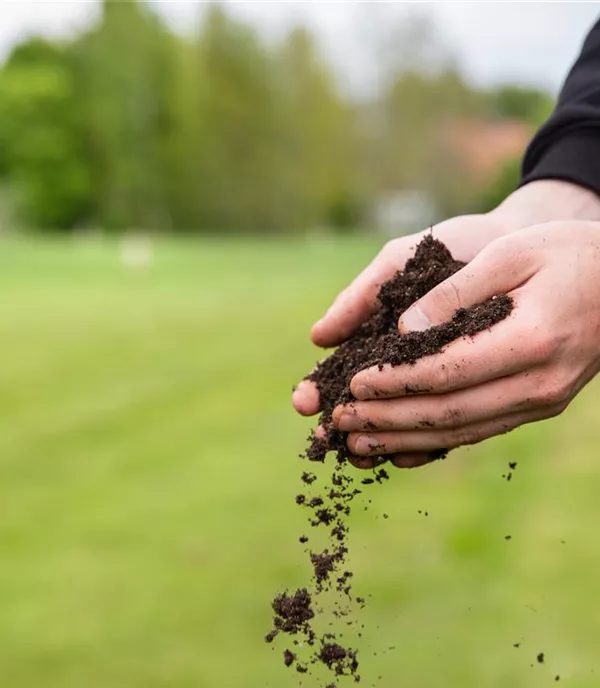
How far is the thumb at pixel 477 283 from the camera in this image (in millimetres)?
1887

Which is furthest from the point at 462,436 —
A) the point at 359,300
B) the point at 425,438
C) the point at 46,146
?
the point at 46,146

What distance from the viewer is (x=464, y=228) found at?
2377mm

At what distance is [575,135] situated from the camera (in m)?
2.46

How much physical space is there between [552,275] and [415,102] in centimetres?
3728

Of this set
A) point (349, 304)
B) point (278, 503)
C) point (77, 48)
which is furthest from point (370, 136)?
point (349, 304)

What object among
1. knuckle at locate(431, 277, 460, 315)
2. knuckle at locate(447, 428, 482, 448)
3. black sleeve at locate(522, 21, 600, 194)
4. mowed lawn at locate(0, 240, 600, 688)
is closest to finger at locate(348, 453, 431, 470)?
knuckle at locate(447, 428, 482, 448)

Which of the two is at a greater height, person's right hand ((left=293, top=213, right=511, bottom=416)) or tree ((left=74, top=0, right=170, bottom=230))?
tree ((left=74, top=0, right=170, bottom=230))

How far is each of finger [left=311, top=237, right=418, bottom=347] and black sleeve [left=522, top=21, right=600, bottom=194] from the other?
0.48m

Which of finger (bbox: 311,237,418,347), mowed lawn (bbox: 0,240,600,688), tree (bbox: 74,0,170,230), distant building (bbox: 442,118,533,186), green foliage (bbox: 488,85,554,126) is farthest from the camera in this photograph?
green foliage (bbox: 488,85,554,126)

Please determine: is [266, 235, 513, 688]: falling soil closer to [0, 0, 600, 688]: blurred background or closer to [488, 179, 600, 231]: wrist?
[488, 179, 600, 231]: wrist

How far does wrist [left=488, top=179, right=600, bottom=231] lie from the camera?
2.41 meters

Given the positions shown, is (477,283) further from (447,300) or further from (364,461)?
(364,461)

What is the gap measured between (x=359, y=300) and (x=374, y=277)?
0.07 meters

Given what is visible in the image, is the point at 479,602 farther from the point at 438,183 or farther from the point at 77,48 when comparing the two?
the point at 77,48
